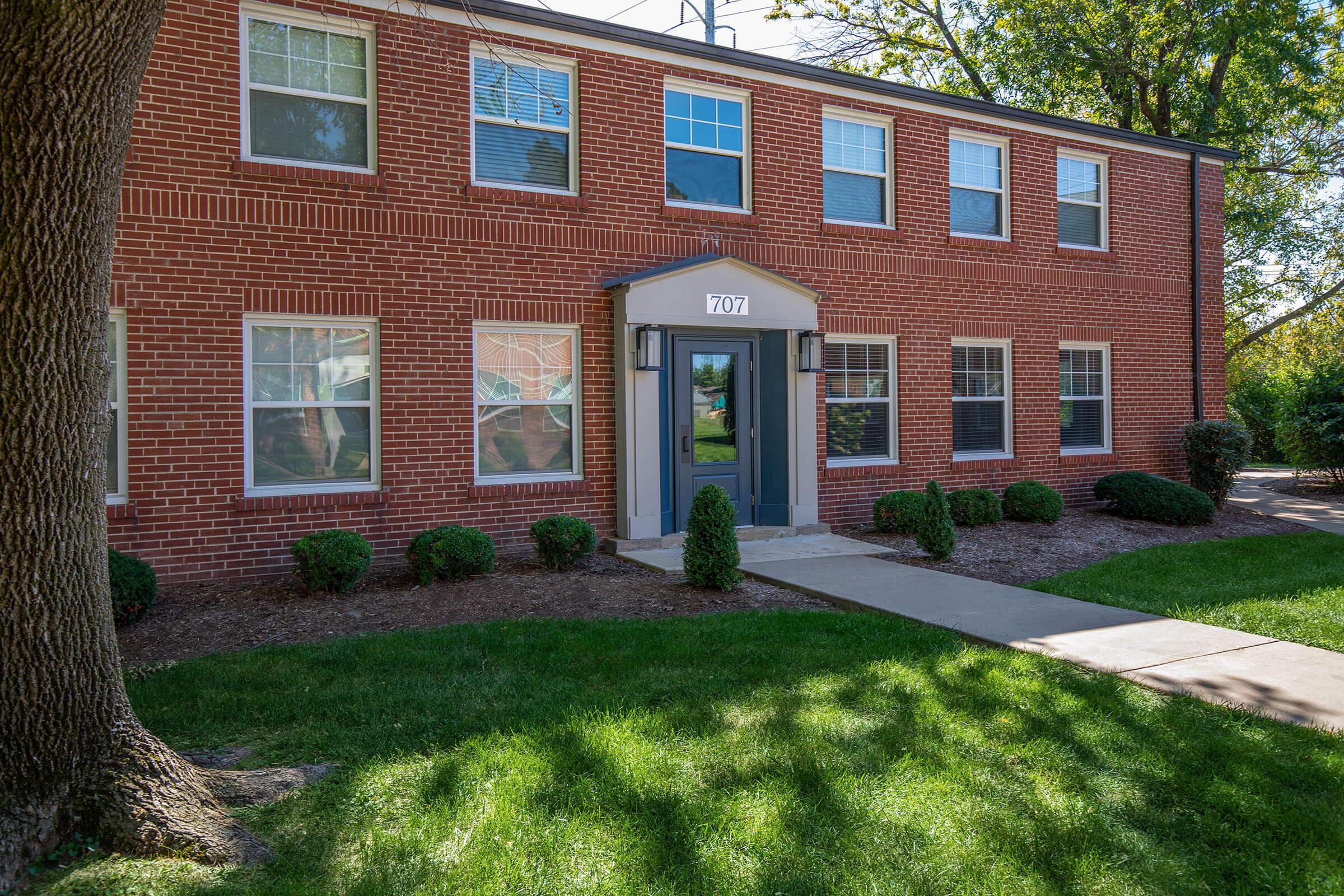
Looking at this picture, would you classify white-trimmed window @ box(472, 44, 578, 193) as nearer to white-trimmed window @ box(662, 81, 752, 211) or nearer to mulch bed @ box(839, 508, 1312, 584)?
white-trimmed window @ box(662, 81, 752, 211)

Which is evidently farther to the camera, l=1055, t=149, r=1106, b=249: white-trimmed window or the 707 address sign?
l=1055, t=149, r=1106, b=249: white-trimmed window

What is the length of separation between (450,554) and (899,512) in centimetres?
548

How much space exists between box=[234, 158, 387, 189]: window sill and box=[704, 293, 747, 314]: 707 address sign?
3.73 m

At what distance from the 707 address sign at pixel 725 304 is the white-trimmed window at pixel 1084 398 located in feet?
19.8

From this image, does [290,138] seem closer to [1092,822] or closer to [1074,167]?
[1092,822]

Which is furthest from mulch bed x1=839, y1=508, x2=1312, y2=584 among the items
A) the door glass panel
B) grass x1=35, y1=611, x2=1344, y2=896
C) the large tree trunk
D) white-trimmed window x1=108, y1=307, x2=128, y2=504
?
white-trimmed window x1=108, y1=307, x2=128, y2=504

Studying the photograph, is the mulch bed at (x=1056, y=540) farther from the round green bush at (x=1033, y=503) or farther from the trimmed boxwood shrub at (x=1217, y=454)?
the trimmed boxwood shrub at (x=1217, y=454)

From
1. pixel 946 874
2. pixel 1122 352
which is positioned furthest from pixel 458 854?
pixel 1122 352

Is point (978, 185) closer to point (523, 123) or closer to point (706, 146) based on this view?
point (706, 146)

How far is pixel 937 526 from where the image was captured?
9.20m

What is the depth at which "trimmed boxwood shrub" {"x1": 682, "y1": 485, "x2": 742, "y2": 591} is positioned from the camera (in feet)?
25.5

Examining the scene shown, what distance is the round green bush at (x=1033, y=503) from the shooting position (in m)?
12.0

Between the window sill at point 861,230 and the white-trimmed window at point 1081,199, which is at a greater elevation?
the white-trimmed window at point 1081,199

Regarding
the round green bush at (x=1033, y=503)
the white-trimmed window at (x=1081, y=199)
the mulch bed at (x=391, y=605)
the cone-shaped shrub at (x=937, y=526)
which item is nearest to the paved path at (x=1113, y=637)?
the cone-shaped shrub at (x=937, y=526)
